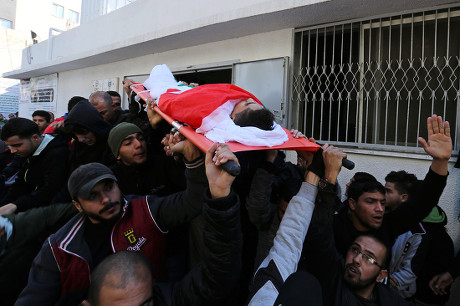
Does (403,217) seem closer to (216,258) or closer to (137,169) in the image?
(216,258)

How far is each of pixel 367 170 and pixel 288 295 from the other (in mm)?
2770

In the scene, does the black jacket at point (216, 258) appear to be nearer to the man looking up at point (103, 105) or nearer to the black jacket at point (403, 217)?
the black jacket at point (403, 217)

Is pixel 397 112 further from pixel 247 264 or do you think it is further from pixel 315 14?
pixel 247 264

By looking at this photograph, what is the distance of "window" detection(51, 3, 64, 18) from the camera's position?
68.8ft

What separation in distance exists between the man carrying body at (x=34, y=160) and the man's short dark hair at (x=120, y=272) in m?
1.53

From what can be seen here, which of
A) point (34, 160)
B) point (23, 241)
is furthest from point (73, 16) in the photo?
point (23, 241)

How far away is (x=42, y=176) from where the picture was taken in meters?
2.71

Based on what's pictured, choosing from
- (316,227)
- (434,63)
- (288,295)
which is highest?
(434,63)

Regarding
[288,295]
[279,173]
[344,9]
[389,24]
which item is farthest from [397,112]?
[288,295]

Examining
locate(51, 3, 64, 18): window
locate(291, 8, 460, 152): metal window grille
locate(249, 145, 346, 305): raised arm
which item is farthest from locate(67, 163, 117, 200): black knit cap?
locate(51, 3, 64, 18): window

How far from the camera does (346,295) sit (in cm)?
169

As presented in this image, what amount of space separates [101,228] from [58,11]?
24049 millimetres

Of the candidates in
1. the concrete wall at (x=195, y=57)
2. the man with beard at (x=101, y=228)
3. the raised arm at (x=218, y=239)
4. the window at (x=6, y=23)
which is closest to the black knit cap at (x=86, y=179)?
the man with beard at (x=101, y=228)

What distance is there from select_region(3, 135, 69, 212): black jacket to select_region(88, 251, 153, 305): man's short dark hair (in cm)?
150
